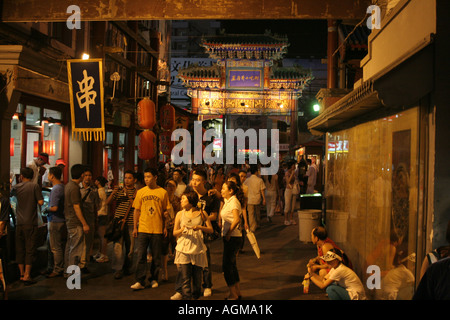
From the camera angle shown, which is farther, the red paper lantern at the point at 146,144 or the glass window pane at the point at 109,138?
the glass window pane at the point at 109,138

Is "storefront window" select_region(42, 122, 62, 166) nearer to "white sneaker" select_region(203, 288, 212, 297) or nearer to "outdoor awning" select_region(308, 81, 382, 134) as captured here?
"white sneaker" select_region(203, 288, 212, 297)

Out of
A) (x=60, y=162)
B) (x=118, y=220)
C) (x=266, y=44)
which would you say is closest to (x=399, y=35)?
(x=118, y=220)

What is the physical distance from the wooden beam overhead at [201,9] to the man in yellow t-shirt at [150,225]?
289 centimetres

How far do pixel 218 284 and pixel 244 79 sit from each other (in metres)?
28.2

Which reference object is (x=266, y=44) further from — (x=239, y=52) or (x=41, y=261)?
(x=41, y=261)

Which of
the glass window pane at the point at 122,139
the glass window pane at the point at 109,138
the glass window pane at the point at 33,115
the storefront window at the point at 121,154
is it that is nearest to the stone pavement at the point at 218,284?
the glass window pane at the point at 33,115

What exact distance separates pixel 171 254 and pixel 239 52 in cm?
2716

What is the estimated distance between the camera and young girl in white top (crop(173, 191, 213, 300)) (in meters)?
6.32

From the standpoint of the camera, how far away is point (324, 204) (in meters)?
12.0

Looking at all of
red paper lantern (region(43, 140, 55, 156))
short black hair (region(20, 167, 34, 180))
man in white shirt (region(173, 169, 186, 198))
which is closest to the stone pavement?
man in white shirt (region(173, 169, 186, 198))

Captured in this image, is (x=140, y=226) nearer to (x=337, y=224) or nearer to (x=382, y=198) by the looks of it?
(x=382, y=198)

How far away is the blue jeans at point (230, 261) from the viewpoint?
21.3 ft

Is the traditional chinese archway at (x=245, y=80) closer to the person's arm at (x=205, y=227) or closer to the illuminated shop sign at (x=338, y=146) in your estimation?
the illuminated shop sign at (x=338, y=146)

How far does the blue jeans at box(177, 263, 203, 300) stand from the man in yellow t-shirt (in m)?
1.01
